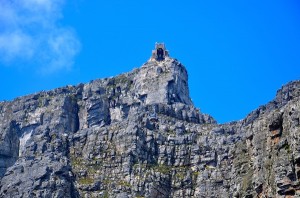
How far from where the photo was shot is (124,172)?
167625 mm

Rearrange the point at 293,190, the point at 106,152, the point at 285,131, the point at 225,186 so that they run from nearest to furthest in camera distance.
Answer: the point at 293,190, the point at 285,131, the point at 225,186, the point at 106,152

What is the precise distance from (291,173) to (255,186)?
743 cm

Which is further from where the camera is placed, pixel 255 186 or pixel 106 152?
pixel 106 152

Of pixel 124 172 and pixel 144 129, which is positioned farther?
pixel 144 129

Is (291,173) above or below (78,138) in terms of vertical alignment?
below

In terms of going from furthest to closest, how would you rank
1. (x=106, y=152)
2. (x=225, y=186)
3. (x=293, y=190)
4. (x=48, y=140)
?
(x=48, y=140), (x=106, y=152), (x=225, y=186), (x=293, y=190)

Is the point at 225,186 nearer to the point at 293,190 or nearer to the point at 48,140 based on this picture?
the point at 48,140

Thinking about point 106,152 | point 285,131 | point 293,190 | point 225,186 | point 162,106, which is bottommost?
point 293,190

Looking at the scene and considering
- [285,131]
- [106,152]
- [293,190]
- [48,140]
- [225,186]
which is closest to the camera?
[293,190]

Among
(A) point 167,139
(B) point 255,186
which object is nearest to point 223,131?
(A) point 167,139

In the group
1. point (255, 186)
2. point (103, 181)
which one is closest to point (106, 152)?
point (103, 181)

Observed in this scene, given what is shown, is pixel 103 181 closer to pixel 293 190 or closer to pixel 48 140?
pixel 48 140

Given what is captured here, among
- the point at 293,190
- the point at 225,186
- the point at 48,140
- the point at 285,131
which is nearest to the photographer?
the point at 293,190

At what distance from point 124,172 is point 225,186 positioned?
24.5 metres
